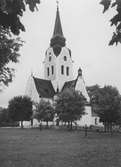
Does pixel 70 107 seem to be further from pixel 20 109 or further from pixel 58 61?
pixel 58 61

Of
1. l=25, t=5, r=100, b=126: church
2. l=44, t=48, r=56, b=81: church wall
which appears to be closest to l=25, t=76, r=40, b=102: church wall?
l=25, t=5, r=100, b=126: church

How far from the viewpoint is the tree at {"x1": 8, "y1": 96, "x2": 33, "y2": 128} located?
70625 millimetres

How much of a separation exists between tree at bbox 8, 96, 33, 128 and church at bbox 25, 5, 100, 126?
33.6 feet

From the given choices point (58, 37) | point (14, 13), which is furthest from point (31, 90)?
point (14, 13)

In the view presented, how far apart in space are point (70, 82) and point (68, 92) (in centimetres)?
3196

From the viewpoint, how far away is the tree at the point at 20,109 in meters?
70.6

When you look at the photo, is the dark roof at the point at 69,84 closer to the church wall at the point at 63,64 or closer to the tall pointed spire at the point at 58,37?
the church wall at the point at 63,64

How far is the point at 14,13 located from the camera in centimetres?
446

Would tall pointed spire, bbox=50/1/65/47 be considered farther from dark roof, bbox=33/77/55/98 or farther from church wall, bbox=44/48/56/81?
dark roof, bbox=33/77/55/98

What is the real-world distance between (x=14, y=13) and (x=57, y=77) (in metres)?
84.3

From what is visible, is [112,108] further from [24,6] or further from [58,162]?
[24,6]

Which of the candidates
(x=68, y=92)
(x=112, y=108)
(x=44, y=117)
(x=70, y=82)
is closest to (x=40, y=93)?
(x=70, y=82)

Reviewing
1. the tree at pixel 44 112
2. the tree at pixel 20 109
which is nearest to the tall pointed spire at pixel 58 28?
the tree at pixel 20 109

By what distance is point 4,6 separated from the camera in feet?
13.2
